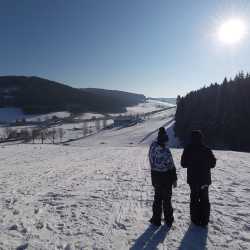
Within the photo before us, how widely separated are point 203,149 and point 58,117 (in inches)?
7148

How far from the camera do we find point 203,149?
254 inches

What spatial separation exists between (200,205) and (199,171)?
2.96 feet

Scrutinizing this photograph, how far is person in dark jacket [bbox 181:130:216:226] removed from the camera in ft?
21.1

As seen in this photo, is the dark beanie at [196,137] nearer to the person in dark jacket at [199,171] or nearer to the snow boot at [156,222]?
the person in dark jacket at [199,171]

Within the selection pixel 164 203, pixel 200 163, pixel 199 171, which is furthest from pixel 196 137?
pixel 164 203

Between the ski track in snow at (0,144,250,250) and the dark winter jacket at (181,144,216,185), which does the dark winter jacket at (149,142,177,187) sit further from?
the ski track in snow at (0,144,250,250)

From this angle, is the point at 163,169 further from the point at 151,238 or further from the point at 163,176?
the point at 151,238

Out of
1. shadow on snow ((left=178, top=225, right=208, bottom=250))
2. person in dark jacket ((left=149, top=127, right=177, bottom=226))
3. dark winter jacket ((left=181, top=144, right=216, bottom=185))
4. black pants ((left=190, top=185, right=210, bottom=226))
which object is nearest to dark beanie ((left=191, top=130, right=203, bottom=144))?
dark winter jacket ((left=181, top=144, right=216, bottom=185))

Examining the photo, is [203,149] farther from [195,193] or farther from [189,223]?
[189,223]

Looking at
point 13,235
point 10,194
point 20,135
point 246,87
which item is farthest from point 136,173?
point 20,135

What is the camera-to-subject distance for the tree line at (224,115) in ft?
206

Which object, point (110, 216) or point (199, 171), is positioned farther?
point (110, 216)

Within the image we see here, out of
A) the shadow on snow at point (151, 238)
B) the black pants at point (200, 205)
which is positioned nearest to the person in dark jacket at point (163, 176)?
the shadow on snow at point (151, 238)

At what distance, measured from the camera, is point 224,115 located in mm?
68750
